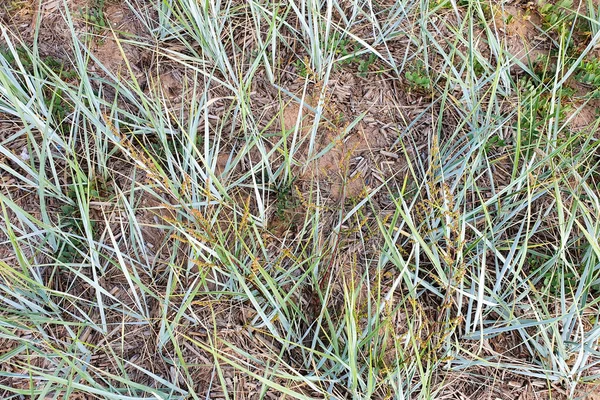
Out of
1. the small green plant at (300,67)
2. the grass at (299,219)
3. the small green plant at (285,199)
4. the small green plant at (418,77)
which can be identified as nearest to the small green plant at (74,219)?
the grass at (299,219)

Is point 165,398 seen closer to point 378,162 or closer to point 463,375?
point 463,375

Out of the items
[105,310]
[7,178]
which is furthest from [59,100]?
[105,310]

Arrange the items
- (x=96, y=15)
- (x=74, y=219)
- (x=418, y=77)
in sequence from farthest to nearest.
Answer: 1. (x=96, y=15)
2. (x=418, y=77)
3. (x=74, y=219)

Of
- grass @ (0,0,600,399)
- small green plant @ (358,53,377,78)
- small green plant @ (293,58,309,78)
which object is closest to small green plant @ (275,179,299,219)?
grass @ (0,0,600,399)

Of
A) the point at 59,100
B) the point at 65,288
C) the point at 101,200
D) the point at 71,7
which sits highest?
the point at 71,7

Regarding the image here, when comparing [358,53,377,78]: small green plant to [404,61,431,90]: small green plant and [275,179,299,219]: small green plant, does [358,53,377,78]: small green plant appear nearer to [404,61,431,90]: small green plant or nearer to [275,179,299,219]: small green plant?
[404,61,431,90]: small green plant

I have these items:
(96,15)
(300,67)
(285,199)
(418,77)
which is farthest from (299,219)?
(96,15)

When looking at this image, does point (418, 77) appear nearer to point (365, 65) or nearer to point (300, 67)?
point (365, 65)

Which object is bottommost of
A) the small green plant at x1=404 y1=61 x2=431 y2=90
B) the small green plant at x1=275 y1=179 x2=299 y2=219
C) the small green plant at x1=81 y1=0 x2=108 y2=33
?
the small green plant at x1=275 y1=179 x2=299 y2=219

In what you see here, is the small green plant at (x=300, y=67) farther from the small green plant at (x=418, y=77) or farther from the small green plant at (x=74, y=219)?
the small green plant at (x=74, y=219)
